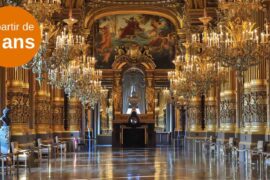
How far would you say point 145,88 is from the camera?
4991 centimetres

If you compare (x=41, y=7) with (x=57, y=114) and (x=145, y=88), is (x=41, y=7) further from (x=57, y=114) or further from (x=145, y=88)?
(x=145, y=88)

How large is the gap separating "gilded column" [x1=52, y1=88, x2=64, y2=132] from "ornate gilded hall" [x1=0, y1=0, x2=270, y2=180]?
0.22 ft

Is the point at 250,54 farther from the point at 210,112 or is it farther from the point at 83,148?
the point at 83,148

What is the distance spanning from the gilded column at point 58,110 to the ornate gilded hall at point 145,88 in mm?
67

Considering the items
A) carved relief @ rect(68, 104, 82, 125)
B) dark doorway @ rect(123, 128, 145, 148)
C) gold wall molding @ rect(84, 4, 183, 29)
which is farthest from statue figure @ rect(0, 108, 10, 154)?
dark doorway @ rect(123, 128, 145, 148)

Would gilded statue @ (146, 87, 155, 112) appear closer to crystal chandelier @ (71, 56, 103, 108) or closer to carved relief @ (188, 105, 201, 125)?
carved relief @ (188, 105, 201, 125)

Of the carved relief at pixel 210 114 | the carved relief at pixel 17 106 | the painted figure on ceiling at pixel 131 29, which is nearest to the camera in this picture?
the carved relief at pixel 17 106

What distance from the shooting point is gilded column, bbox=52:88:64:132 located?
123 ft

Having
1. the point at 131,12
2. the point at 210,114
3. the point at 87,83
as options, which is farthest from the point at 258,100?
the point at 131,12

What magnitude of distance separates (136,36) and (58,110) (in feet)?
44.1

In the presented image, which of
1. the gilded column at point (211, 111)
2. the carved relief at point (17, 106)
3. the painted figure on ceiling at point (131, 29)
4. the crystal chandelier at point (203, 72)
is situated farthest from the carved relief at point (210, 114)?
the carved relief at point (17, 106)

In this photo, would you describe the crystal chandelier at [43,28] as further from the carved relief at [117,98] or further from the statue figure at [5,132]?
the carved relief at [117,98]

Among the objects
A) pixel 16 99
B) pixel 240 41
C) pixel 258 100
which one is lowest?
pixel 258 100

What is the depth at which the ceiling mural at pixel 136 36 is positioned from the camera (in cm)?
4794
